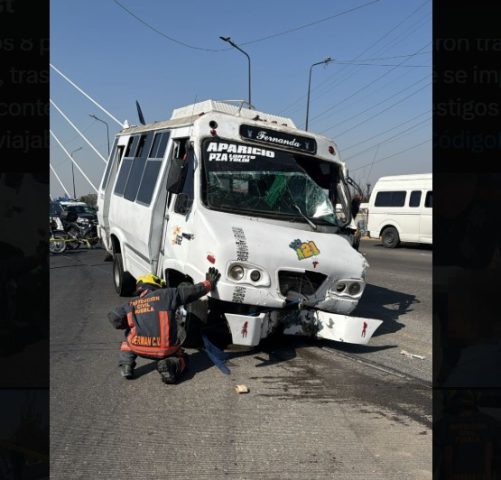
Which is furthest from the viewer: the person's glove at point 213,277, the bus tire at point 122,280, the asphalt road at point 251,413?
the bus tire at point 122,280

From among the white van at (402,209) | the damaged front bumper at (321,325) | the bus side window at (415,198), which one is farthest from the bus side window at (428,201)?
the damaged front bumper at (321,325)

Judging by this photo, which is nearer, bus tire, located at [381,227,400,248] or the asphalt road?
the asphalt road

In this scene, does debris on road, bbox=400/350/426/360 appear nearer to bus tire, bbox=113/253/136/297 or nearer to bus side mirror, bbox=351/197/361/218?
bus side mirror, bbox=351/197/361/218

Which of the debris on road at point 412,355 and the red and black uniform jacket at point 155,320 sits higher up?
the red and black uniform jacket at point 155,320

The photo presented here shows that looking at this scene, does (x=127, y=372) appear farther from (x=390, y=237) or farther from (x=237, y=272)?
(x=390, y=237)

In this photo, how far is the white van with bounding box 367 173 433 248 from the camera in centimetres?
1770

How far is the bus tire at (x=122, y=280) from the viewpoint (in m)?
8.51

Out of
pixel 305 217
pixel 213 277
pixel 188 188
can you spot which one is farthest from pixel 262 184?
pixel 213 277

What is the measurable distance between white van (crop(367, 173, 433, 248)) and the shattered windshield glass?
12143 mm

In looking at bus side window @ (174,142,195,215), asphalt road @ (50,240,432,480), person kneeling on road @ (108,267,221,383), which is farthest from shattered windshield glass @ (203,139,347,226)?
asphalt road @ (50,240,432,480)

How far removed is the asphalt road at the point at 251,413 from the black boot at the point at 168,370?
10 centimetres

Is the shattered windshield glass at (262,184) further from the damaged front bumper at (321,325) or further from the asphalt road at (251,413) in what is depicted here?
the asphalt road at (251,413)
